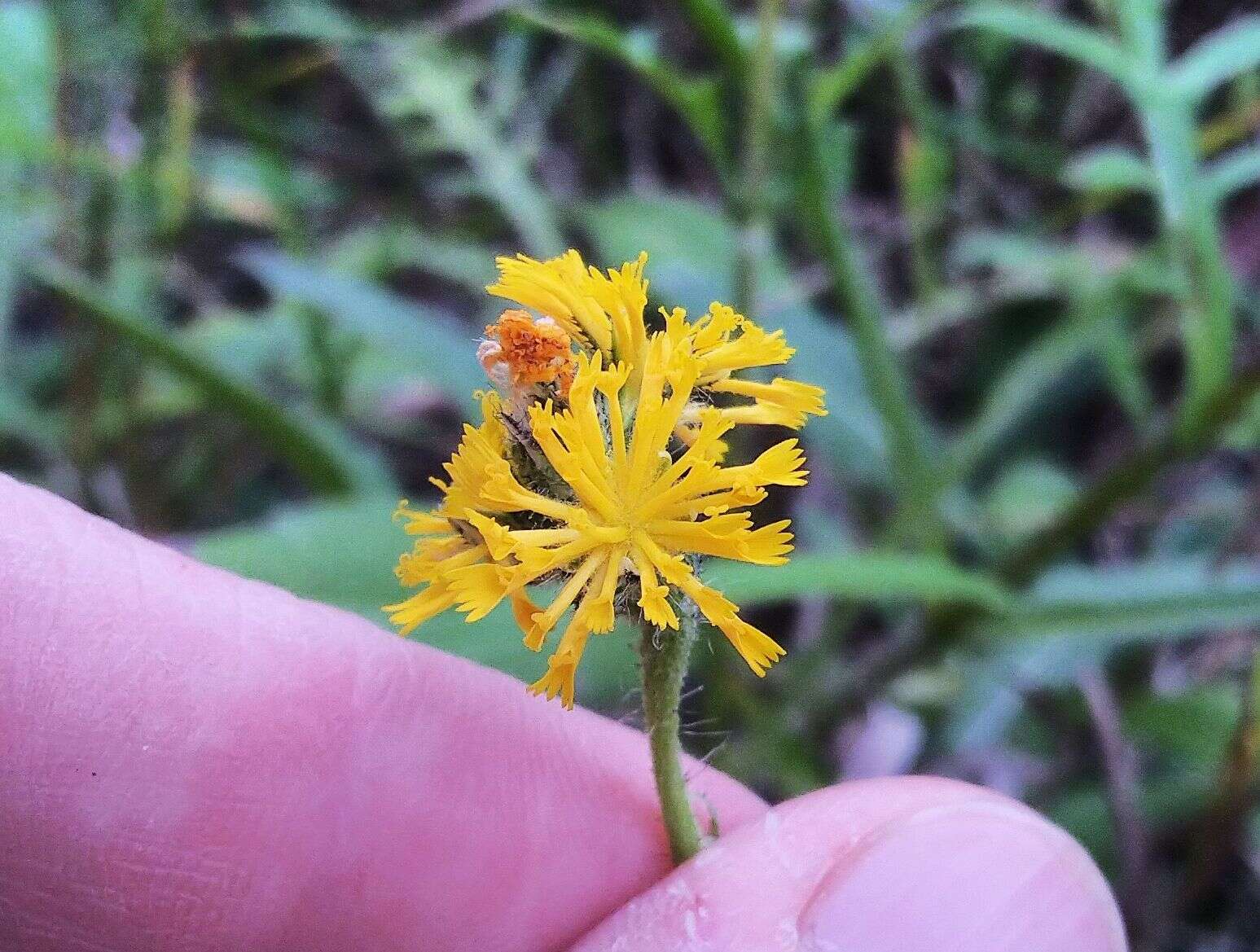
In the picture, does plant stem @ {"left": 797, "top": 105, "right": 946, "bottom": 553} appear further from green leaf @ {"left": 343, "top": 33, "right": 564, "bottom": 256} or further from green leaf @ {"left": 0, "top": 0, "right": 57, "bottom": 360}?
green leaf @ {"left": 0, "top": 0, "right": 57, "bottom": 360}

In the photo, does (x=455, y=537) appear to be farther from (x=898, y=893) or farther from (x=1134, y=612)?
(x=1134, y=612)

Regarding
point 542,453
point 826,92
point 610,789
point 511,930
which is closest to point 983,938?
point 610,789

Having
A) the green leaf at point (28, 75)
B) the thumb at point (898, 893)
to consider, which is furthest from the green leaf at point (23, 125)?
the thumb at point (898, 893)

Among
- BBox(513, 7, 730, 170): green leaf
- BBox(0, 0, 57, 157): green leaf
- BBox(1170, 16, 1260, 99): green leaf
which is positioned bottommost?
BBox(513, 7, 730, 170): green leaf

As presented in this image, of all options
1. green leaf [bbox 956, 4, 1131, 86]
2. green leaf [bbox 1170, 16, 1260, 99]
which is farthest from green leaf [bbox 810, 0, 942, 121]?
green leaf [bbox 1170, 16, 1260, 99]

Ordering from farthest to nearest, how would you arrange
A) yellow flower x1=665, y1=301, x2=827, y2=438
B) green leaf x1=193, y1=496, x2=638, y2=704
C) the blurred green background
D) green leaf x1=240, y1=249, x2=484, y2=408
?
green leaf x1=240, y1=249, x2=484, y2=408 → the blurred green background → green leaf x1=193, y1=496, x2=638, y2=704 → yellow flower x1=665, y1=301, x2=827, y2=438

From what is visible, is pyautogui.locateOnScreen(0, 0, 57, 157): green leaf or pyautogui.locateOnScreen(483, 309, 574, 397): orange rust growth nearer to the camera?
pyautogui.locateOnScreen(483, 309, 574, 397): orange rust growth
